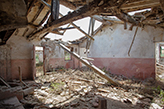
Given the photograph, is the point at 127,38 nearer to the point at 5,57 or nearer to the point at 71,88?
the point at 71,88

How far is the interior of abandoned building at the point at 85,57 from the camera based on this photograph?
2.56 meters

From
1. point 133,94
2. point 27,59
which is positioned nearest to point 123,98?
point 133,94

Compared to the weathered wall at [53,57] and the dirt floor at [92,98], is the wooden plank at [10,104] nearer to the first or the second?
the dirt floor at [92,98]

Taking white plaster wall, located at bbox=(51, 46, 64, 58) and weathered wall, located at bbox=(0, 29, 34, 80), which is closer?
weathered wall, located at bbox=(0, 29, 34, 80)

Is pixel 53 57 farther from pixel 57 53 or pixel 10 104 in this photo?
pixel 10 104

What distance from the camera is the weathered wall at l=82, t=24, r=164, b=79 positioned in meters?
6.36

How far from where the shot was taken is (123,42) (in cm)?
767

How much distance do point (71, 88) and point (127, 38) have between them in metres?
5.91

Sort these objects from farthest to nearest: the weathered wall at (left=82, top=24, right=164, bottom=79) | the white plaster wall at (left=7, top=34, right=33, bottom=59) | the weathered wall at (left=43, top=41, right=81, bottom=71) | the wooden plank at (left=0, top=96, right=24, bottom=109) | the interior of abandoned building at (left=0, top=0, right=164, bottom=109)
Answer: the weathered wall at (left=43, top=41, right=81, bottom=71)
the weathered wall at (left=82, top=24, right=164, bottom=79)
the white plaster wall at (left=7, top=34, right=33, bottom=59)
the wooden plank at (left=0, top=96, right=24, bottom=109)
the interior of abandoned building at (left=0, top=0, right=164, bottom=109)

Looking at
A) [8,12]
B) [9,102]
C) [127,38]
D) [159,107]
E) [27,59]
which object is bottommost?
[159,107]

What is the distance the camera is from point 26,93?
396 cm

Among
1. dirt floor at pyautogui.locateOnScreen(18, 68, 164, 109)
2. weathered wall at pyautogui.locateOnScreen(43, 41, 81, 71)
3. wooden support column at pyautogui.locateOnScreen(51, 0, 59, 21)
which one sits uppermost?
wooden support column at pyautogui.locateOnScreen(51, 0, 59, 21)

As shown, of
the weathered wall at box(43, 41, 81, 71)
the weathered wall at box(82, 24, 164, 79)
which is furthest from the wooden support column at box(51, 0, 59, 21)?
the weathered wall at box(82, 24, 164, 79)

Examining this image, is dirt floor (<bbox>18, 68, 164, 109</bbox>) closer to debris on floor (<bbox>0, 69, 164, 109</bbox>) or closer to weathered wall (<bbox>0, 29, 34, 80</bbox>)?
debris on floor (<bbox>0, 69, 164, 109</bbox>)
